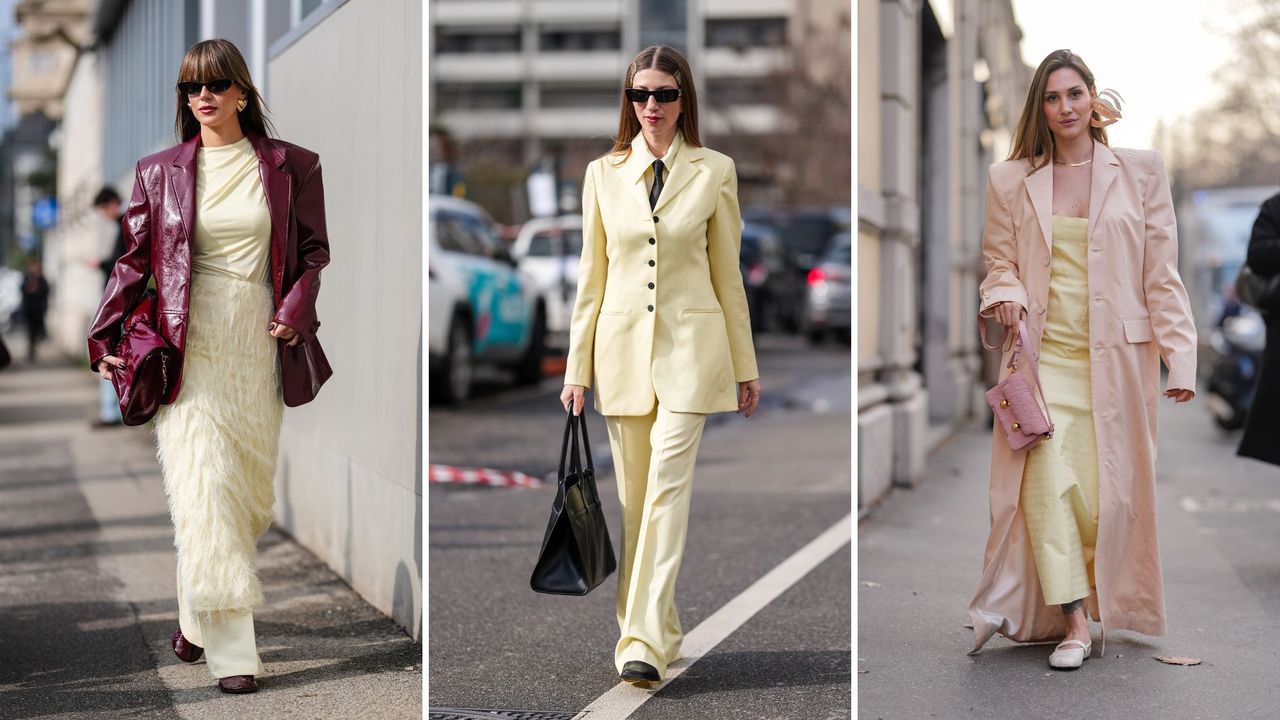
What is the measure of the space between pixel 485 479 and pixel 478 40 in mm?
84564

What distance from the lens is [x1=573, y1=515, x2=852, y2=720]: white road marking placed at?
545 cm

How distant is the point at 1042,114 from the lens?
19.6 ft

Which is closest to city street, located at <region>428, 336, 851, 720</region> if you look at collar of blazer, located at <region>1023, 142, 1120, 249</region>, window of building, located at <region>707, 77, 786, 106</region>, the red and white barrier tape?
the red and white barrier tape

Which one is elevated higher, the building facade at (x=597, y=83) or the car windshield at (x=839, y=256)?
the building facade at (x=597, y=83)

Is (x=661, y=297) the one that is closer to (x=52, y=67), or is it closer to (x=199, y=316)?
(x=199, y=316)

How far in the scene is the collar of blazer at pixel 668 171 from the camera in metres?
5.65

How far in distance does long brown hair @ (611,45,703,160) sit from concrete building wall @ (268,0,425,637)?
713mm

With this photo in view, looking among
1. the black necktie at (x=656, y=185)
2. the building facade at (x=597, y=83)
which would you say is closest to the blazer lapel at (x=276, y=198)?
the black necktie at (x=656, y=185)

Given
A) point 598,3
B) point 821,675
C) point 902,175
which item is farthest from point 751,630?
point 598,3

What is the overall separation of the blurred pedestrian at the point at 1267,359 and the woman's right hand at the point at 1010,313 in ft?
8.96

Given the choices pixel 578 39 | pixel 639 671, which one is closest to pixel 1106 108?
pixel 639 671

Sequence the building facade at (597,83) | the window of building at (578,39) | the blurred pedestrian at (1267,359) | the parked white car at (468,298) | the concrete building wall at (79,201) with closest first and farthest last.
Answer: the blurred pedestrian at (1267,359), the parked white car at (468,298), the concrete building wall at (79,201), the building facade at (597,83), the window of building at (578,39)

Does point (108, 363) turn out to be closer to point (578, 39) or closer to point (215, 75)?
point (215, 75)

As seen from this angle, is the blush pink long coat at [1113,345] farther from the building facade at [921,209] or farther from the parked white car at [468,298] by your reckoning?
the parked white car at [468,298]
